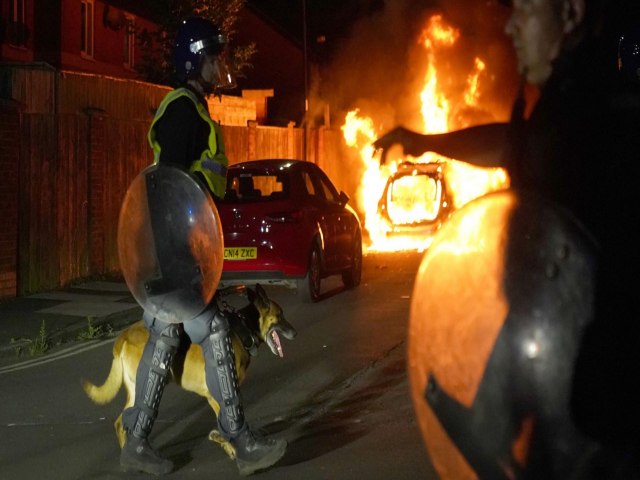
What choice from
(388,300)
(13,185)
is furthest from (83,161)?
(388,300)

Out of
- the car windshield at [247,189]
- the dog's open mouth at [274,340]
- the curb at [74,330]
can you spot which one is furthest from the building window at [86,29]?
the dog's open mouth at [274,340]

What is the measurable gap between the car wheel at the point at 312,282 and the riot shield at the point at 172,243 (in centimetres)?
833

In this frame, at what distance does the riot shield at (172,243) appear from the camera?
4.96 m

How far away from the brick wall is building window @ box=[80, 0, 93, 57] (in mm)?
14544

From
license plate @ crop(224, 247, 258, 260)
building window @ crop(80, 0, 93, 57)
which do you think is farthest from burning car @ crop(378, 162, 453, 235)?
building window @ crop(80, 0, 93, 57)

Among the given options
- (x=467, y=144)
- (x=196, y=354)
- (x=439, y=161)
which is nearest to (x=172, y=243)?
(x=196, y=354)

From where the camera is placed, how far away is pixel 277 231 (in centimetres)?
1342

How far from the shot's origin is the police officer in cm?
525

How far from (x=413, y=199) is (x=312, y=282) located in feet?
25.1

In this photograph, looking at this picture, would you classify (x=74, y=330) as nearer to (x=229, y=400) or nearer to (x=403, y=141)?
(x=229, y=400)

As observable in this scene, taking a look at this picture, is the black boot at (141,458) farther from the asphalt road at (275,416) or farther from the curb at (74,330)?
the curb at (74,330)

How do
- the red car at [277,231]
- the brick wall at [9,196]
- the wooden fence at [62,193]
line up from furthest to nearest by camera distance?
the wooden fence at [62,193]
the brick wall at [9,196]
the red car at [277,231]

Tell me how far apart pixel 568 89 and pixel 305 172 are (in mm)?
12268

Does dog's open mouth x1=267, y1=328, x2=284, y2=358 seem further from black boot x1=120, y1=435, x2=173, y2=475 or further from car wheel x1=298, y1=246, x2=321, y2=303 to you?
car wheel x1=298, y1=246, x2=321, y2=303
